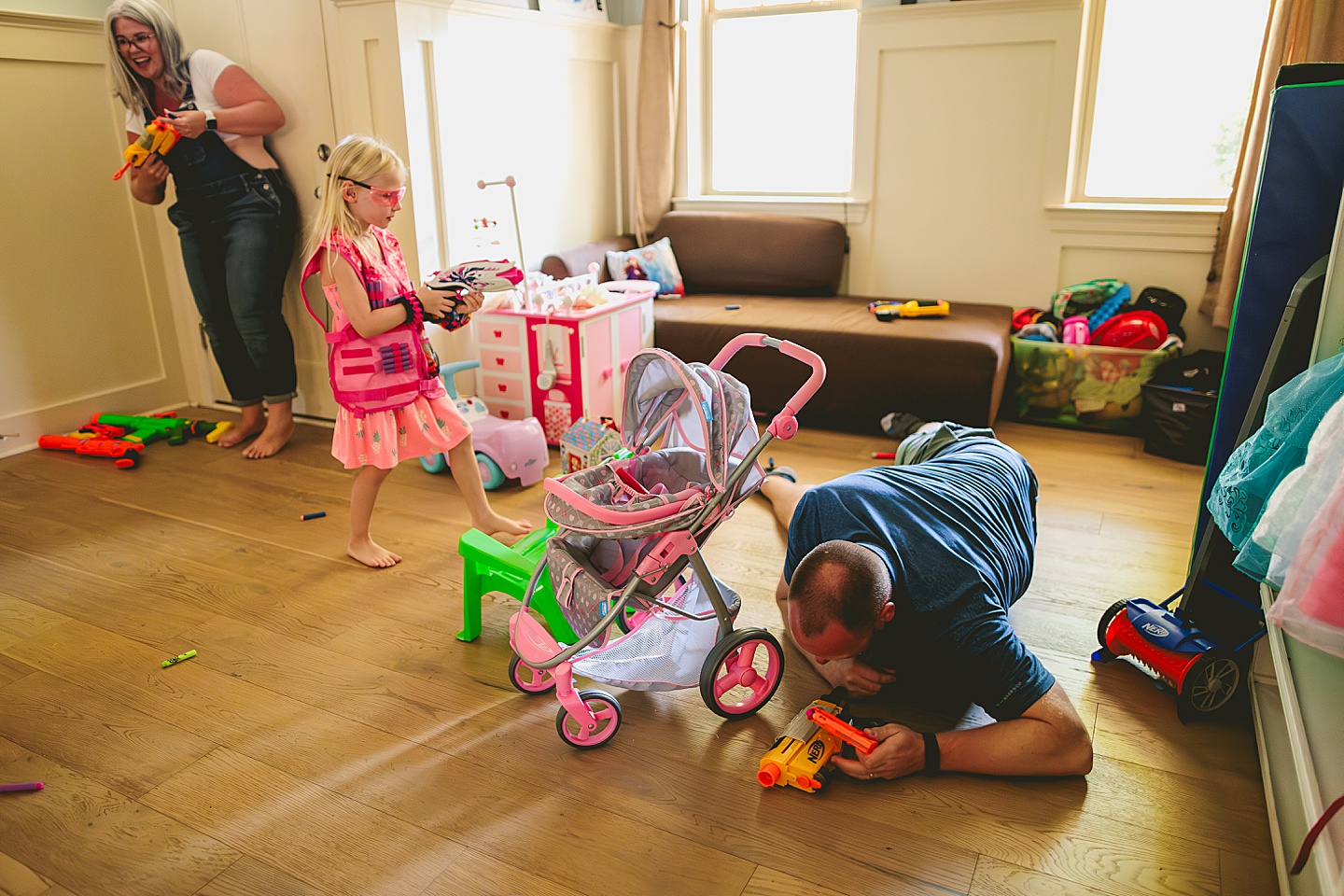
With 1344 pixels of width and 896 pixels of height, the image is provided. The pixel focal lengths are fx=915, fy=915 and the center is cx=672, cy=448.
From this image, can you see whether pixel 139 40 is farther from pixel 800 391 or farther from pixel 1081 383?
pixel 1081 383

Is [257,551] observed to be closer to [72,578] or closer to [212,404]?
[72,578]

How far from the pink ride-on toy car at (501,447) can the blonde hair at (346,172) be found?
81 cm

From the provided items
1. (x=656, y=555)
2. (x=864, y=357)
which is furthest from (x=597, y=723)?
(x=864, y=357)

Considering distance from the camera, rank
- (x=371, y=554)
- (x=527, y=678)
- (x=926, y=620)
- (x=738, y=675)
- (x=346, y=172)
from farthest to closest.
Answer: (x=371, y=554)
(x=346, y=172)
(x=527, y=678)
(x=738, y=675)
(x=926, y=620)

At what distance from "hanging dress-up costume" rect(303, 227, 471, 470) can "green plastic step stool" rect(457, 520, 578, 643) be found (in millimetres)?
423

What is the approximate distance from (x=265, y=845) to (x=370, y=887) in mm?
237

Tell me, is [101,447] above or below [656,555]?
below

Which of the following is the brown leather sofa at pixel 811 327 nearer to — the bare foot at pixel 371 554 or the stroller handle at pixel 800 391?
the bare foot at pixel 371 554

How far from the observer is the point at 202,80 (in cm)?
334

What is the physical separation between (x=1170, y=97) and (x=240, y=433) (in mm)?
4122

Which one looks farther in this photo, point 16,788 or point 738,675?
point 738,675

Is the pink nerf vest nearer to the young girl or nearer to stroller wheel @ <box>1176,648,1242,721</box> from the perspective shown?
the young girl

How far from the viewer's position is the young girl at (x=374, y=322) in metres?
2.35

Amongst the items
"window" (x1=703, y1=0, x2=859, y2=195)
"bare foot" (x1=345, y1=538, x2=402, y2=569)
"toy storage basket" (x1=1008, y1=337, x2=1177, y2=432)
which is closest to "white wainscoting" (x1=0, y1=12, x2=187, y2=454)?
"bare foot" (x1=345, y1=538, x2=402, y2=569)
